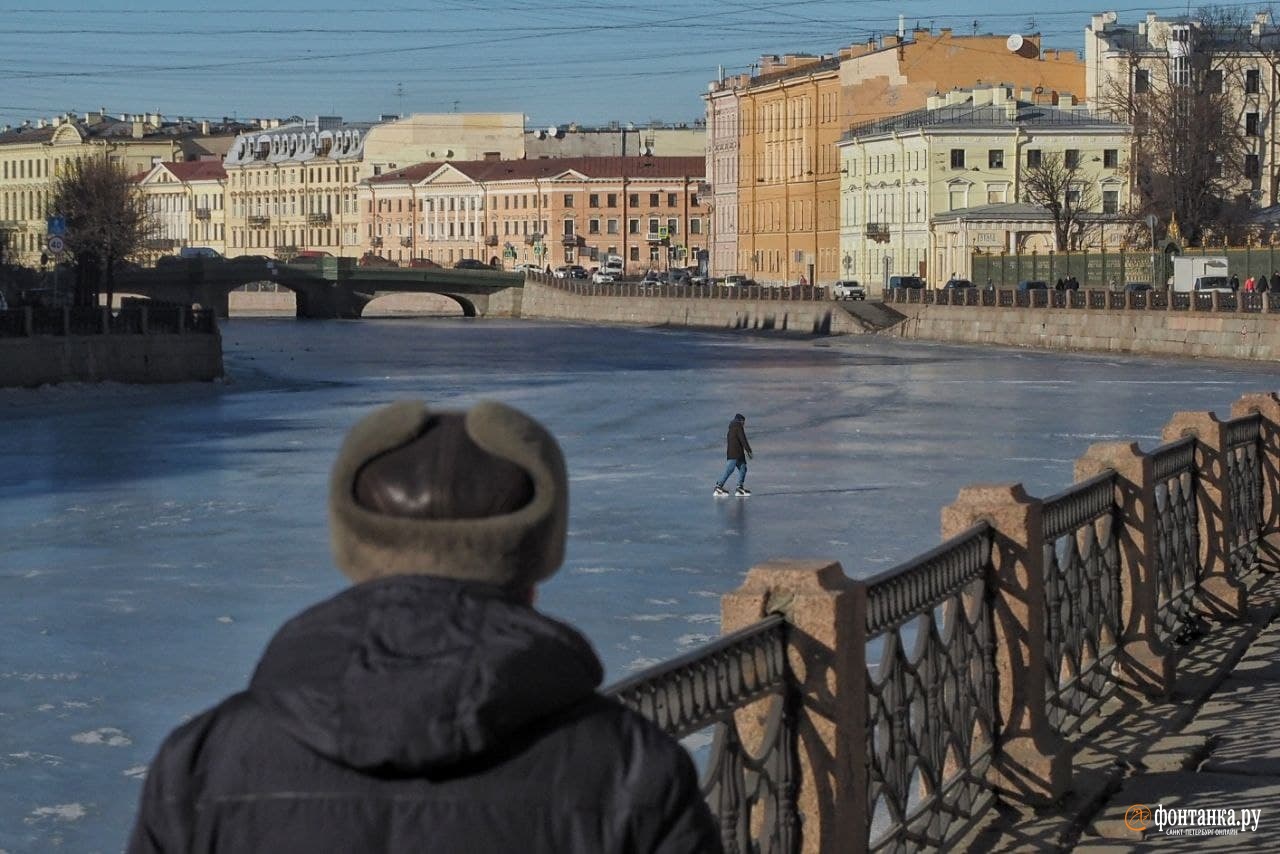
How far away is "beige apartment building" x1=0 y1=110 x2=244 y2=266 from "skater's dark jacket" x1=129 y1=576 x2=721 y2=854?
140 m

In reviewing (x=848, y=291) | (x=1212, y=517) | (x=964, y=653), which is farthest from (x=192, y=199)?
(x=964, y=653)

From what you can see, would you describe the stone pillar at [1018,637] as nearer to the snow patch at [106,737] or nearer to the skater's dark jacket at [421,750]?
the skater's dark jacket at [421,750]

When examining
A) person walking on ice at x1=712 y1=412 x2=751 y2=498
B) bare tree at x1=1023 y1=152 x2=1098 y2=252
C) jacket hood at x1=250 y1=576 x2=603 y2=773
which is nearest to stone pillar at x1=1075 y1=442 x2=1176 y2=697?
jacket hood at x1=250 y1=576 x2=603 y2=773

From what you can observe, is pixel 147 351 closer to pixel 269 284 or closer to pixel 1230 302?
pixel 1230 302

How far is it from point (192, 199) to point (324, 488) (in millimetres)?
130079

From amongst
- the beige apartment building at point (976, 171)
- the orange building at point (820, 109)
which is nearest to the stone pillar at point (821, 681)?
the beige apartment building at point (976, 171)

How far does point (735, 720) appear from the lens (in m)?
4.07

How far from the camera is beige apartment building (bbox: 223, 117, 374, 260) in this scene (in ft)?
456

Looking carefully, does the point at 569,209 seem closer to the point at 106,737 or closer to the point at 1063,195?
the point at 1063,195

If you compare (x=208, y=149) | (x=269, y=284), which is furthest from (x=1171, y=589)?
(x=208, y=149)

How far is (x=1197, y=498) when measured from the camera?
30.8ft

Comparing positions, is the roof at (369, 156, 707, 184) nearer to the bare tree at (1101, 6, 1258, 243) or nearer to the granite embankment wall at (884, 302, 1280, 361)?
the bare tree at (1101, 6, 1258, 243)

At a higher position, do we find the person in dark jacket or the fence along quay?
the person in dark jacket

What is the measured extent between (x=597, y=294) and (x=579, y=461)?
64503mm
